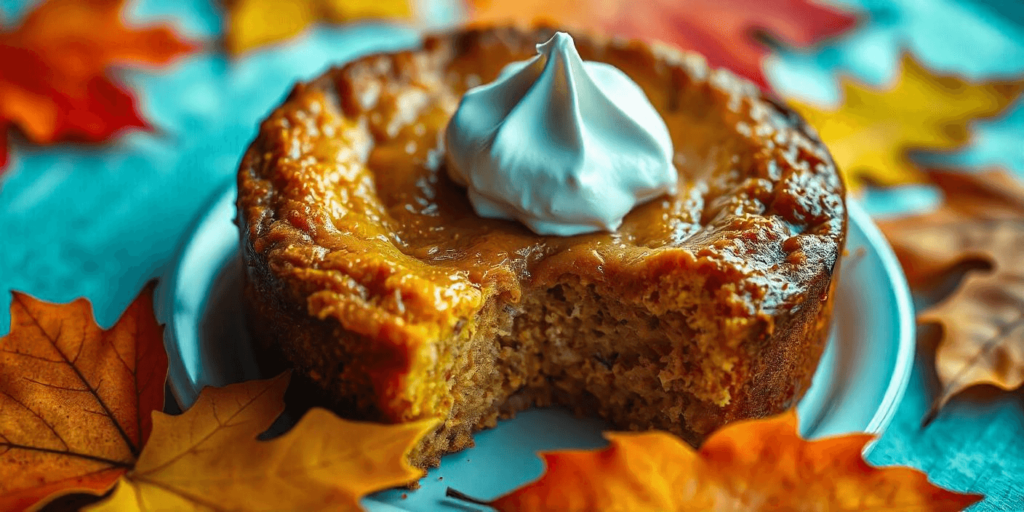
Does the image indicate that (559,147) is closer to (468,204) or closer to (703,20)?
(468,204)

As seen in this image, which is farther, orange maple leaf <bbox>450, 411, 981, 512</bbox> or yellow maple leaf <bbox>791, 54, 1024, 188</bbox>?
yellow maple leaf <bbox>791, 54, 1024, 188</bbox>

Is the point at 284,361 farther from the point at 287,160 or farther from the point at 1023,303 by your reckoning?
the point at 1023,303

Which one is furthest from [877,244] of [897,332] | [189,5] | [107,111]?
[189,5]

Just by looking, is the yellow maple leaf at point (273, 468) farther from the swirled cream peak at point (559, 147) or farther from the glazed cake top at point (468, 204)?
the swirled cream peak at point (559, 147)

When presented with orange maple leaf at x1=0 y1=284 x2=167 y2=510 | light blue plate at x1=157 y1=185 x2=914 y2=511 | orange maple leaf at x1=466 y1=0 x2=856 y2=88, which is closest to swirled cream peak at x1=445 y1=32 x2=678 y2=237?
light blue plate at x1=157 y1=185 x2=914 y2=511

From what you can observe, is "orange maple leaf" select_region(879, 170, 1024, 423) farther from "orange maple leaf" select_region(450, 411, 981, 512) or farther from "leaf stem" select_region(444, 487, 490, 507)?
"leaf stem" select_region(444, 487, 490, 507)

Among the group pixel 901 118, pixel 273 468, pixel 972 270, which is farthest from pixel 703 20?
pixel 273 468

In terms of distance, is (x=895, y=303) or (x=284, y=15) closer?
(x=895, y=303)
